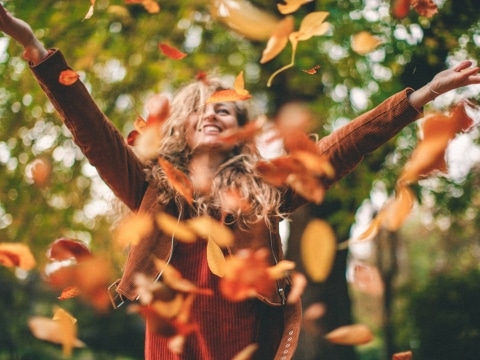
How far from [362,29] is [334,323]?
8.43ft

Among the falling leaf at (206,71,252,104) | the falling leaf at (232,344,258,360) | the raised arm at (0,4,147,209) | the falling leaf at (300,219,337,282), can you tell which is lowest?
the falling leaf at (300,219,337,282)

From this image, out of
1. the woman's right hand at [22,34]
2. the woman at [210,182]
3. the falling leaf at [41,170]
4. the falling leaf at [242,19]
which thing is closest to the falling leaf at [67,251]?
the woman at [210,182]

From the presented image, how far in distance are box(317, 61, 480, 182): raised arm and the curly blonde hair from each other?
305 millimetres

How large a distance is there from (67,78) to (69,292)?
91 cm

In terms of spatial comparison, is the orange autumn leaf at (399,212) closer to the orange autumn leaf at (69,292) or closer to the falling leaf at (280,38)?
the falling leaf at (280,38)

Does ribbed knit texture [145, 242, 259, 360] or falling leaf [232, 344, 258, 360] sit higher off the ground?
ribbed knit texture [145, 242, 259, 360]

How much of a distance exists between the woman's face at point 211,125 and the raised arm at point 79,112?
39 cm

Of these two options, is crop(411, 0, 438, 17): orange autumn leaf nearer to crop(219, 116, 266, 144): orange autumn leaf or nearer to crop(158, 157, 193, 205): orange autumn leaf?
crop(219, 116, 266, 144): orange autumn leaf

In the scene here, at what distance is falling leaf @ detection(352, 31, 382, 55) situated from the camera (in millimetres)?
3873

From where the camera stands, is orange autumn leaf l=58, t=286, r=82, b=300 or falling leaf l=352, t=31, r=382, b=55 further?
falling leaf l=352, t=31, r=382, b=55

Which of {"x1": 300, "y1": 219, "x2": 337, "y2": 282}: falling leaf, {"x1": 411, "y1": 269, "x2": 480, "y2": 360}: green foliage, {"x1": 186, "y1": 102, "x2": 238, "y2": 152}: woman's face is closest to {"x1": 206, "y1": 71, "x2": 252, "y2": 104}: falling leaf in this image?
{"x1": 186, "y1": 102, "x2": 238, "y2": 152}: woman's face

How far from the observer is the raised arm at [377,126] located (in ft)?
7.40

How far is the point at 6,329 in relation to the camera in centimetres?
979

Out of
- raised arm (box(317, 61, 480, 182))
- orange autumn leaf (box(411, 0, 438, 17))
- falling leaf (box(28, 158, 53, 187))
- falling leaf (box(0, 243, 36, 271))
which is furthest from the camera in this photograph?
falling leaf (box(28, 158, 53, 187))
